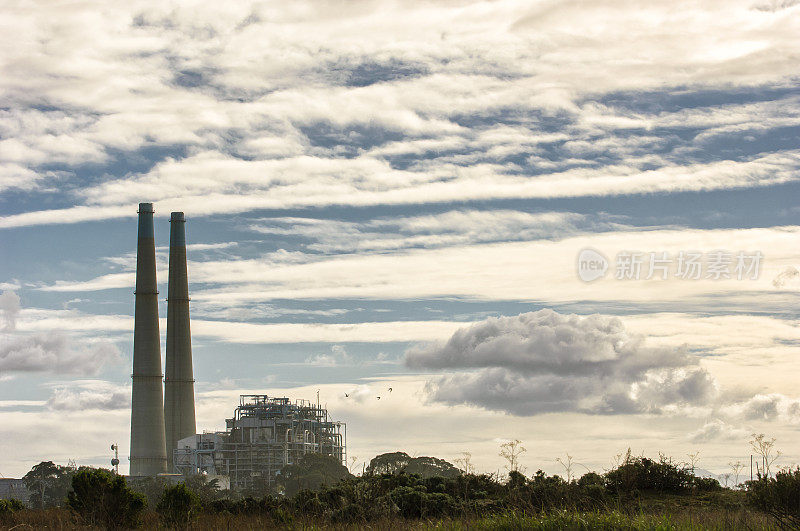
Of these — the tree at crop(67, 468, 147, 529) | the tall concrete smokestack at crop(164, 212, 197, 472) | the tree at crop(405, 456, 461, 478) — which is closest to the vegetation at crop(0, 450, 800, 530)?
the tree at crop(67, 468, 147, 529)

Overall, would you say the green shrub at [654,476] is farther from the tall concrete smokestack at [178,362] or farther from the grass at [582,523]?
the tall concrete smokestack at [178,362]

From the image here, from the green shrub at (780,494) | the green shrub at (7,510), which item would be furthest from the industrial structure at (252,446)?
the green shrub at (780,494)

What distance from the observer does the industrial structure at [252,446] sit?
4112 inches

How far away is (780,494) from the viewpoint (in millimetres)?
20062

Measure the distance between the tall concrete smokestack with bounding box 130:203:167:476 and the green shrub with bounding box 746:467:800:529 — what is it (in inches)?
3394

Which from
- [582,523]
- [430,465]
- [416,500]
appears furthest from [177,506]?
[430,465]

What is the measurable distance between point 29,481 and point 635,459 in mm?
88975

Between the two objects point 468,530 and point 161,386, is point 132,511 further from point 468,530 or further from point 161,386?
point 161,386

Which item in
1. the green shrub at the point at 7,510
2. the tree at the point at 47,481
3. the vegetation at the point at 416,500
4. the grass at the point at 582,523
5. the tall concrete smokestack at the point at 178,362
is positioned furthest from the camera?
the tall concrete smokestack at the point at 178,362

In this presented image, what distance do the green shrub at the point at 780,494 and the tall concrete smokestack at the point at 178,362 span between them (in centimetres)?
9020

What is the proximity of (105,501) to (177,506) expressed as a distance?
7.53 feet

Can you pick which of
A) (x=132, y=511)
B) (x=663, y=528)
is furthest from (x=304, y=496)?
(x=663, y=528)

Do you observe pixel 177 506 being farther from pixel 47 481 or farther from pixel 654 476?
pixel 47 481

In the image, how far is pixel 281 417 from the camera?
356 feet
